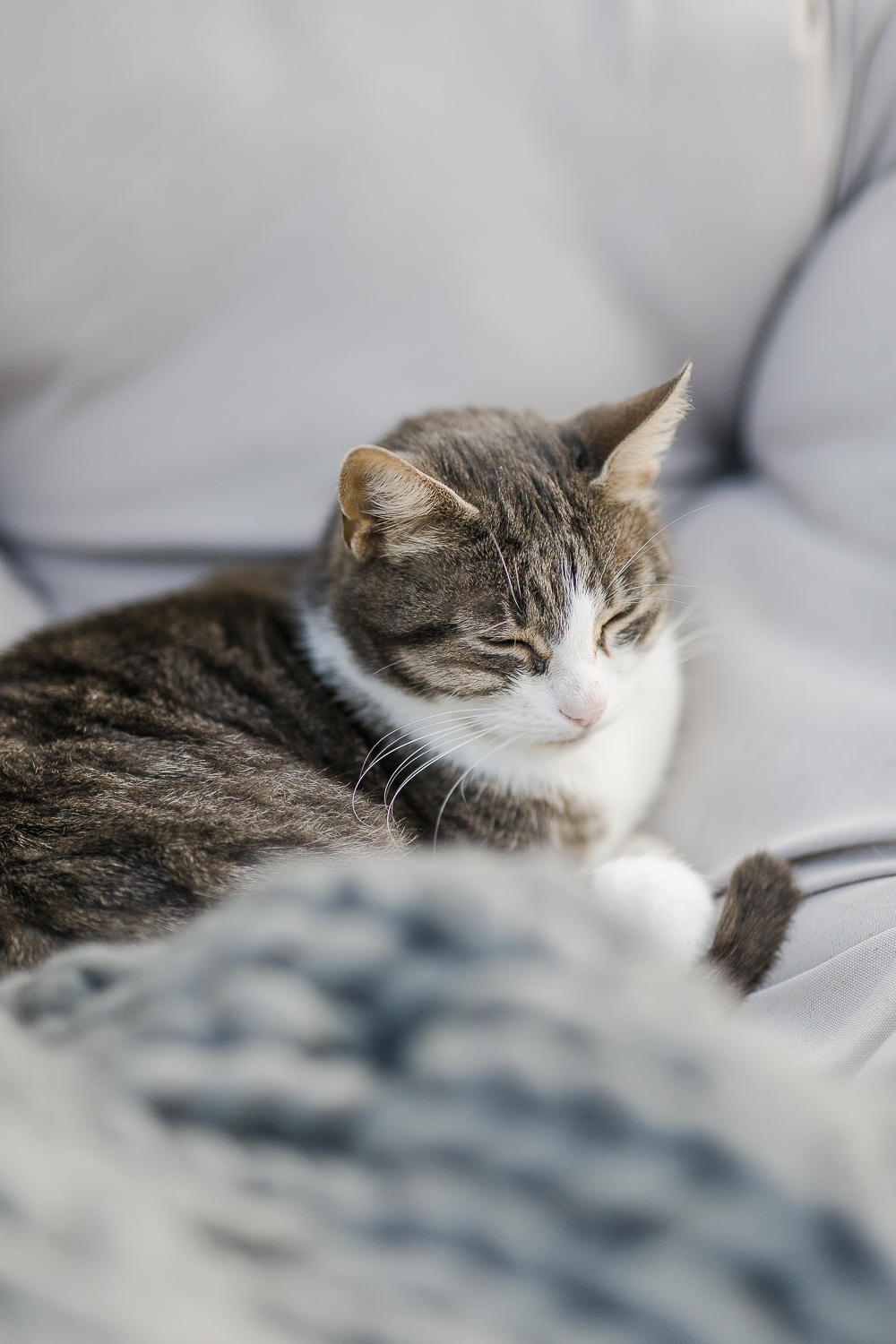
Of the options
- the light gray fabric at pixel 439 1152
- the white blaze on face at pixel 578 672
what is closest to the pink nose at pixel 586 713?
the white blaze on face at pixel 578 672

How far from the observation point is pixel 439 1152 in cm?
32

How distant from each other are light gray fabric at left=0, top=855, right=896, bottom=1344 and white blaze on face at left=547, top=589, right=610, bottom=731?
0.58 metres

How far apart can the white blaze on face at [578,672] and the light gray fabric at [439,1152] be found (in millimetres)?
583

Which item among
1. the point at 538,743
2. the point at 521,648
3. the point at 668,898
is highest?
the point at 521,648

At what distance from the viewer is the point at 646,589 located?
1.04 meters

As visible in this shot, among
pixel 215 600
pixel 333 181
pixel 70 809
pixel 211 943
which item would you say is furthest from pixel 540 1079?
pixel 333 181

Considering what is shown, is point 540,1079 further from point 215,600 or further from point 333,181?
point 333,181

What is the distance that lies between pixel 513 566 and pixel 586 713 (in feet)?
0.58

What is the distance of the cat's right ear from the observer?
0.89 metres

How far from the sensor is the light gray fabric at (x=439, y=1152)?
0.29 m

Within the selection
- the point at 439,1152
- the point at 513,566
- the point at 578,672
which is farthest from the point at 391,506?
the point at 439,1152

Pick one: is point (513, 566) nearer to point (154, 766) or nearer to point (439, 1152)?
point (154, 766)

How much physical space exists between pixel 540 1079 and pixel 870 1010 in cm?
51

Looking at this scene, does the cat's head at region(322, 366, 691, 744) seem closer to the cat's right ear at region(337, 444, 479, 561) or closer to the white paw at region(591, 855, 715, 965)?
the cat's right ear at region(337, 444, 479, 561)
